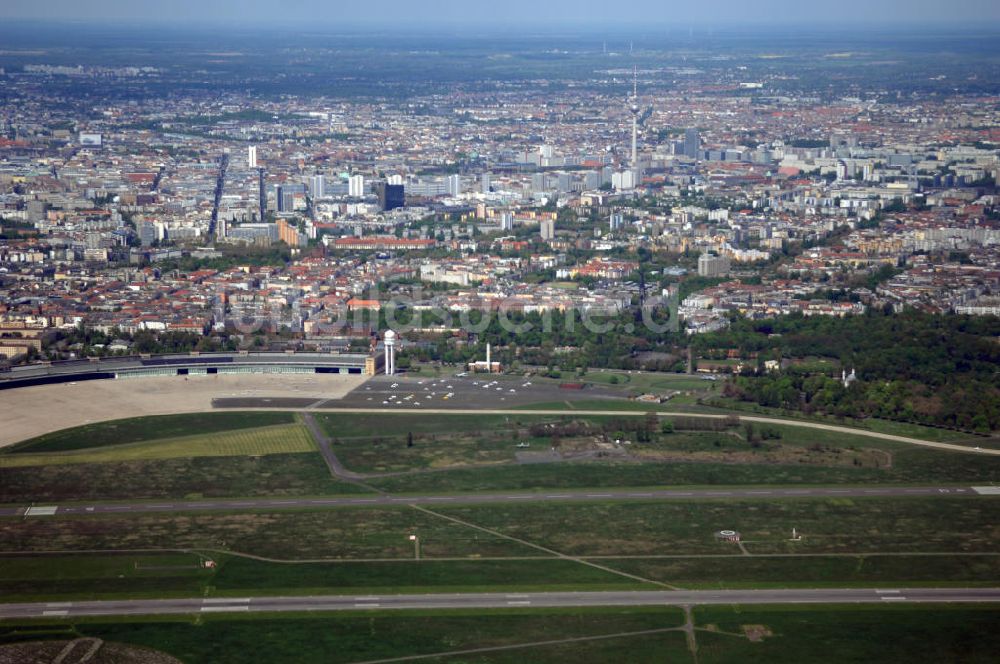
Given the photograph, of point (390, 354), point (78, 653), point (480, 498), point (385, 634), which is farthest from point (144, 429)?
point (385, 634)

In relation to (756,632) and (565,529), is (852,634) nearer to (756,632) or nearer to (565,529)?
(756,632)

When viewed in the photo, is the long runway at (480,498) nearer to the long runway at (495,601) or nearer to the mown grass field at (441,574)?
the mown grass field at (441,574)

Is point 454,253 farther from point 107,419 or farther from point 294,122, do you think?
point 294,122

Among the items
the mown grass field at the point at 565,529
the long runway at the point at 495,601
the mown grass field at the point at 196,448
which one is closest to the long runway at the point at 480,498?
the mown grass field at the point at 565,529

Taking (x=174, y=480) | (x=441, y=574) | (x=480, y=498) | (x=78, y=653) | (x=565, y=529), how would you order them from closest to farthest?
(x=78, y=653) → (x=441, y=574) → (x=565, y=529) → (x=480, y=498) → (x=174, y=480)

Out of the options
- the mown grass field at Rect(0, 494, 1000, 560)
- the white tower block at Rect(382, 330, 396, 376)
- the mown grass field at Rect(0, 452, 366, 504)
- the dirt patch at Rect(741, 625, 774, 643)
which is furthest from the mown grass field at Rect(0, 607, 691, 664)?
the white tower block at Rect(382, 330, 396, 376)

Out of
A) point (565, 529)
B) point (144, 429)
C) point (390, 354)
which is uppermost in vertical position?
point (390, 354)
